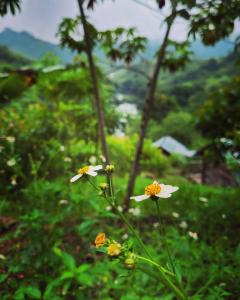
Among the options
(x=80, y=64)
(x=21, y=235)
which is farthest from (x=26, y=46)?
(x=21, y=235)

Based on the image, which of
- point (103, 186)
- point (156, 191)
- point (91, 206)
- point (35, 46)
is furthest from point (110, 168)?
point (35, 46)

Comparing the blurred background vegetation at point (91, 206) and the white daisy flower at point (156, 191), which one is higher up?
the white daisy flower at point (156, 191)

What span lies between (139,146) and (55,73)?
9.41 ft

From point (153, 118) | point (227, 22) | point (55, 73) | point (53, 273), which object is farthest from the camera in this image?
point (153, 118)

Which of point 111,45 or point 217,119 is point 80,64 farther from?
point 217,119

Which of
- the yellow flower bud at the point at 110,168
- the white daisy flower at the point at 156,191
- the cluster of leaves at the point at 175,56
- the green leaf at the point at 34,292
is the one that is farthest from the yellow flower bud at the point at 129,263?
the cluster of leaves at the point at 175,56

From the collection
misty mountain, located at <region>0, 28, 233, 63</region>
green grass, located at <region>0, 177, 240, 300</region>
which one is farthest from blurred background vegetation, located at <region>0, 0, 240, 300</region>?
misty mountain, located at <region>0, 28, 233, 63</region>

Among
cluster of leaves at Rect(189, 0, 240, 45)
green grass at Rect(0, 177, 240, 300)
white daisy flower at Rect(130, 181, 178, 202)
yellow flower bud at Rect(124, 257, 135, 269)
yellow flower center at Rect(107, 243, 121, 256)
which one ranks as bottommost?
green grass at Rect(0, 177, 240, 300)

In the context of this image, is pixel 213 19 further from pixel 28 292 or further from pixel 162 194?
pixel 28 292

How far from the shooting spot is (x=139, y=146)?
3.80 meters

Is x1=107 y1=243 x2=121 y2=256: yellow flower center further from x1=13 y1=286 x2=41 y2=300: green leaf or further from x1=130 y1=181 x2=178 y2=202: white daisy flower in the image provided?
x1=13 y1=286 x2=41 y2=300: green leaf

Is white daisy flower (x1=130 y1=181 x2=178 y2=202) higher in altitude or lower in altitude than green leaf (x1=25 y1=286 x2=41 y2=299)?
higher

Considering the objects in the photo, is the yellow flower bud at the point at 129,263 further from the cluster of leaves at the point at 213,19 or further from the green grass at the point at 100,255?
the cluster of leaves at the point at 213,19

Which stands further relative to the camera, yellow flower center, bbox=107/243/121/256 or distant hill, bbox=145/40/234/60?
distant hill, bbox=145/40/234/60
